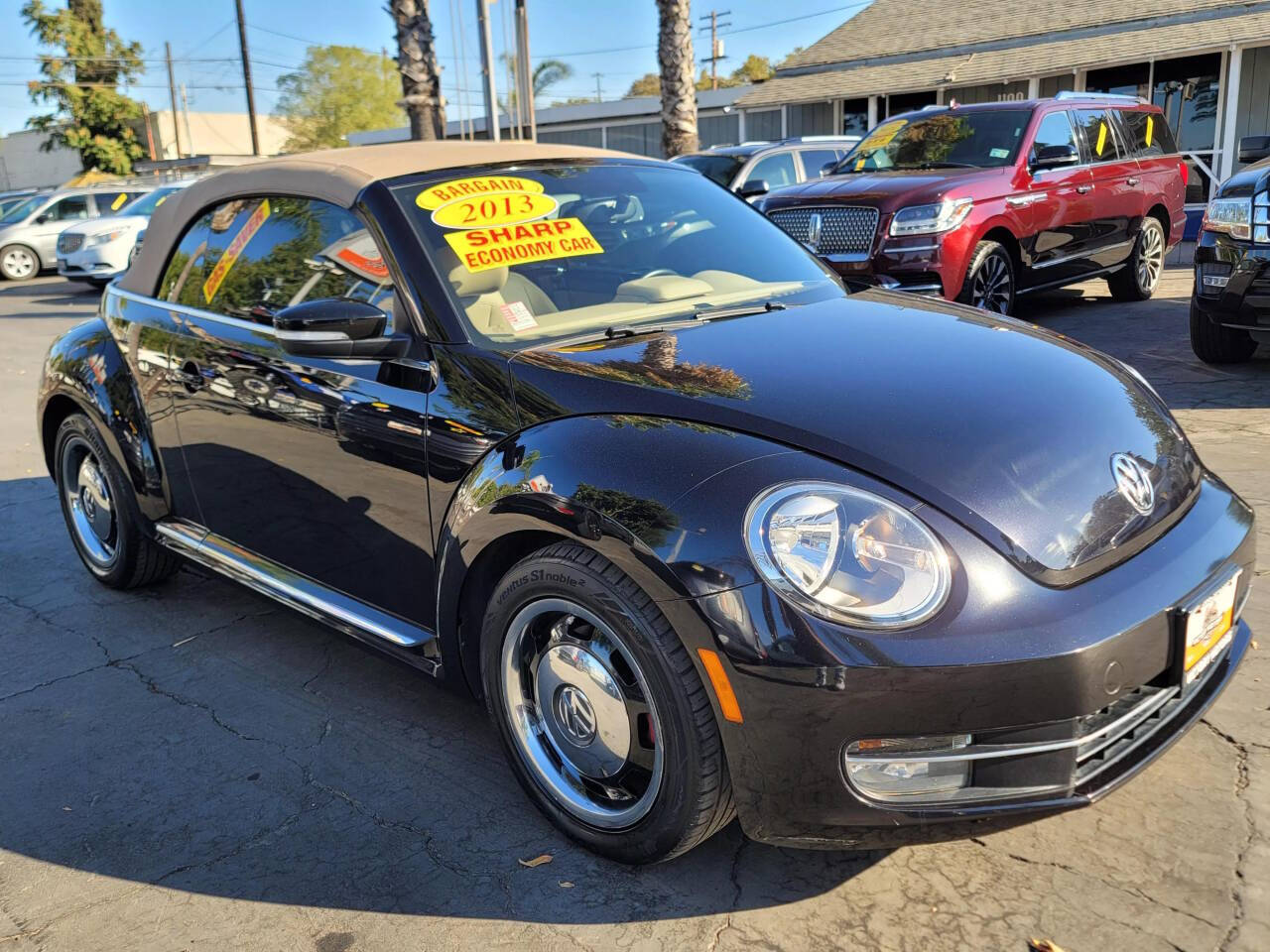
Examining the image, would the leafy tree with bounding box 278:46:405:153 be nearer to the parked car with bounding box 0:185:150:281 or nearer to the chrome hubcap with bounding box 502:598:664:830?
the parked car with bounding box 0:185:150:281

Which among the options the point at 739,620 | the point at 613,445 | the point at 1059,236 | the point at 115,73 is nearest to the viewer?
the point at 739,620

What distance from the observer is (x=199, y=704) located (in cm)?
354

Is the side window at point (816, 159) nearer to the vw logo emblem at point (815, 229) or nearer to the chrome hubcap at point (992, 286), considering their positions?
the vw logo emblem at point (815, 229)

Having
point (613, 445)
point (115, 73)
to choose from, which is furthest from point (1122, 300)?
point (115, 73)

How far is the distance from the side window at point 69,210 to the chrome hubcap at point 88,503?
19946 millimetres

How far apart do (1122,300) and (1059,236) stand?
193cm

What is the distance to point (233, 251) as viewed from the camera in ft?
12.2

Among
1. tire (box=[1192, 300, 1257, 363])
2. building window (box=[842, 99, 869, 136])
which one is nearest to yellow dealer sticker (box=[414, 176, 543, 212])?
tire (box=[1192, 300, 1257, 363])

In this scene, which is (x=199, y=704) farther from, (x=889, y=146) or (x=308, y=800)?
(x=889, y=146)

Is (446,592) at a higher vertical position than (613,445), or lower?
lower

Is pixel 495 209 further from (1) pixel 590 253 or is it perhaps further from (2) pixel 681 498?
(2) pixel 681 498

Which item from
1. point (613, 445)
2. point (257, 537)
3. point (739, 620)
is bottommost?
point (257, 537)

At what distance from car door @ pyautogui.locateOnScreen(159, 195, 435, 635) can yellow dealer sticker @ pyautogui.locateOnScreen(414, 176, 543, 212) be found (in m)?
0.20

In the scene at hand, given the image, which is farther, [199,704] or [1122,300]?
[1122,300]
